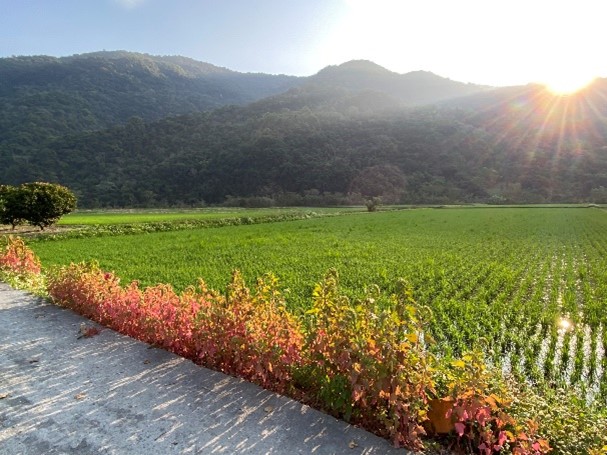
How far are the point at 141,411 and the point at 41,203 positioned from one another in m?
27.5

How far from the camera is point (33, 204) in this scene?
86.5ft

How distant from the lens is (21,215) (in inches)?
1033

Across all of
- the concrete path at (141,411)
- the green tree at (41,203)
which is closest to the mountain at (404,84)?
the green tree at (41,203)

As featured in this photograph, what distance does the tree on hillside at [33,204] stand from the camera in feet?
85.1

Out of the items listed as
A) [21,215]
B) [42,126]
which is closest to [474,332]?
[21,215]

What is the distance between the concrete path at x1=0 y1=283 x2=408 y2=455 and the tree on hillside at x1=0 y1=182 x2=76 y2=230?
2412cm

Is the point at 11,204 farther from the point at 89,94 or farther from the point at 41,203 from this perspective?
the point at 89,94

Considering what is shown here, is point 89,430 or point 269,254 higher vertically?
point 89,430

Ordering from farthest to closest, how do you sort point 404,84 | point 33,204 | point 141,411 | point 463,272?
1. point 404,84
2. point 33,204
3. point 463,272
4. point 141,411

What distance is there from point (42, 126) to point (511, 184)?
95.5 meters

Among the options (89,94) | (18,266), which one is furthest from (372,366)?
(89,94)

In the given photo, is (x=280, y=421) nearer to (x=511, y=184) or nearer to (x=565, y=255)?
(x=565, y=255)

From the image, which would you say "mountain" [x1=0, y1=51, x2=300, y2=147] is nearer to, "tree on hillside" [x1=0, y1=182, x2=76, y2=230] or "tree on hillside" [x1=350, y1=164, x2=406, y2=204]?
"tree on hillside" [x1=0, y1=182, x2=76, y2=230]

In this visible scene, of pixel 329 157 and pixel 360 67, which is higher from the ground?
pixel 360 67
